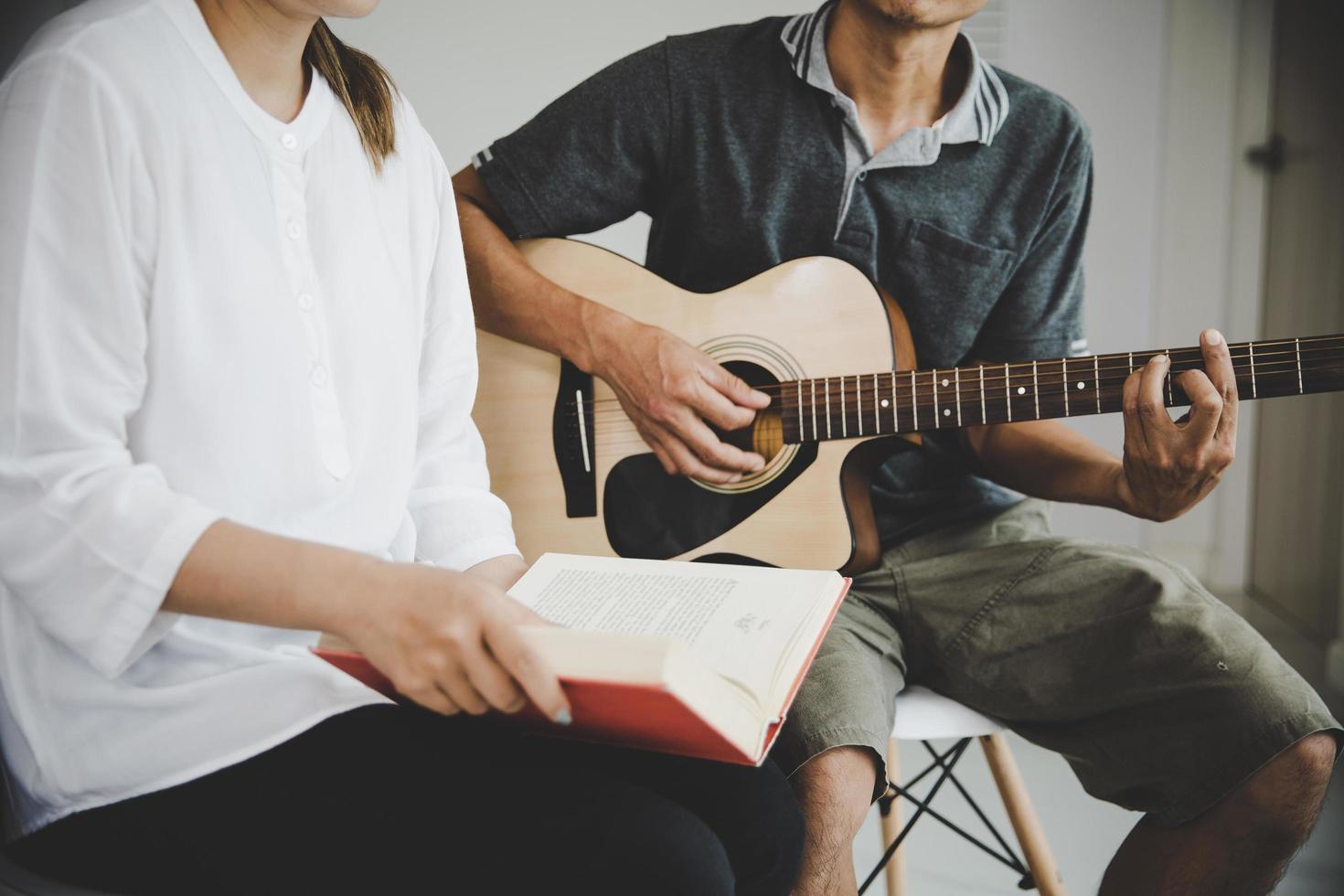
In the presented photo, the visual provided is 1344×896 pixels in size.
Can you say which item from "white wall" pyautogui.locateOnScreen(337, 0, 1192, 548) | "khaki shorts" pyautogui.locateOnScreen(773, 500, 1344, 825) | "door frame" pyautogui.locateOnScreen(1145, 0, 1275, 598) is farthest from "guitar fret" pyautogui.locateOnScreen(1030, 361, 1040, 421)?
"door frame" pyautogui.locateOnScreen(1145, 0, 1275, 598)

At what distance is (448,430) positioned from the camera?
103 centimetres

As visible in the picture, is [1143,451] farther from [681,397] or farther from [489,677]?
[489,677]

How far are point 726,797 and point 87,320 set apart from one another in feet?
1.89

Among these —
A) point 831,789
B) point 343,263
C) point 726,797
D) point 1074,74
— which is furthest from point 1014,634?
point 1074,74

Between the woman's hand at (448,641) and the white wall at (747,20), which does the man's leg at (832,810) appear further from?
the white wall at (747,20)

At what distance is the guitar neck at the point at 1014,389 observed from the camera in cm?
119

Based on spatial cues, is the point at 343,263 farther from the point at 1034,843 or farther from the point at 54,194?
the point at 1034,843

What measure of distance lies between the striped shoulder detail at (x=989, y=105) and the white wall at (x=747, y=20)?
1144 millimetres

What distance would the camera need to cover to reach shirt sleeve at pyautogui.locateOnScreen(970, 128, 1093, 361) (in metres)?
1.52

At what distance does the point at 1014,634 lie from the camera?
1.31 metres

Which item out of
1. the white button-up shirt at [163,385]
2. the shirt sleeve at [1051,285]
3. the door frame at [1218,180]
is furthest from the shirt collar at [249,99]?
the door frame at [1218,180]

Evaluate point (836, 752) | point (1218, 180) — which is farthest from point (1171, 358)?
point (1218, 180)

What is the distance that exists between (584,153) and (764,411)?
46 cm

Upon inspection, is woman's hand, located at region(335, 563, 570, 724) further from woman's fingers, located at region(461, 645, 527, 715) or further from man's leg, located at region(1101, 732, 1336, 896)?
man's leg, located at region(1101, 732, 1336, 896)
